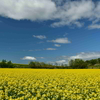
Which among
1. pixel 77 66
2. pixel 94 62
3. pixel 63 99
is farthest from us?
pixel 94 62

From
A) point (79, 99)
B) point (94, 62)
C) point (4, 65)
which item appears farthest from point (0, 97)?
point (94, 62)

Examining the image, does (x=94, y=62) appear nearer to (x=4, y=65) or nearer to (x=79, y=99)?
(x=4, y=65)

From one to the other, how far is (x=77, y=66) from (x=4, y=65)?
4706 cm

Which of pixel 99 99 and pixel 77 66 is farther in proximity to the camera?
pixel 77 66

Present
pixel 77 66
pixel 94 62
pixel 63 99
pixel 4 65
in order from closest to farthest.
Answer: pixel 63 99 → pixel 4 65 → pixel 77 66 → pixel 94 62

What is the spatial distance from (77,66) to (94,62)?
201 ft

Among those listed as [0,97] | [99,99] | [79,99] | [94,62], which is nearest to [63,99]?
[79,99]

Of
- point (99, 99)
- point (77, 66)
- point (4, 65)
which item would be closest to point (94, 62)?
point (77, 66)

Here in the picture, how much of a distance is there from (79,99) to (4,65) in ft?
253

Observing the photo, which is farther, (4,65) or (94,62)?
(94,62)

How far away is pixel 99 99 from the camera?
21.3 feet

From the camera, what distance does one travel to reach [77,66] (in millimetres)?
83375

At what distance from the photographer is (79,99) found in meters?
6.52

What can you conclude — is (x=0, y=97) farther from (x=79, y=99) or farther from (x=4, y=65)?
(x=4, y=65)
